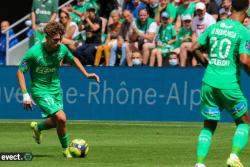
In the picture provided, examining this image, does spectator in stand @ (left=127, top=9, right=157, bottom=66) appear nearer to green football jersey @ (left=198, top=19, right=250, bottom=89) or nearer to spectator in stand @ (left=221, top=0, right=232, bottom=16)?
spectator in stand @ (left=221, top=0, right=232, bottom=16)

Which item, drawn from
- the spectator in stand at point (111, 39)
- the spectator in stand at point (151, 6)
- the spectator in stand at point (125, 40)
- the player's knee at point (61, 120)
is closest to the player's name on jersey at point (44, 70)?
the player's knee at point (61, 120)

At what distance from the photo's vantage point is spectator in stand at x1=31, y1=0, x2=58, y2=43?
26.5 meters

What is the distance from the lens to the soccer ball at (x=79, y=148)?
14.6m

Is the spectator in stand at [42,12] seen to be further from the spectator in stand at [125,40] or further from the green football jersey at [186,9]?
the green football jersey at [186,9]

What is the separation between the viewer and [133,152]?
51.0ft

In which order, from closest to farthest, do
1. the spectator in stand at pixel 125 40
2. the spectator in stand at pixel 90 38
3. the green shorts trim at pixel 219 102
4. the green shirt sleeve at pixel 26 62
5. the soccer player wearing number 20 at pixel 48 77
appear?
the green shorts trim at pixel 219 102 < the soccer player wearing number 20 at pixel 48 77 < the green shirt sleeve at pixel 26 62 < the spectator in stand at pixel 125 40 < the spectator in stand at pixel 90 38

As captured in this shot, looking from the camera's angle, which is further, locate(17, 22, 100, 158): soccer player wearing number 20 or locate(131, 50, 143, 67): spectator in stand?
locate(131, 50, 143, 67): spectator in stand

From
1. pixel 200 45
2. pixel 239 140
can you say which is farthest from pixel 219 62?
pixel 239 140

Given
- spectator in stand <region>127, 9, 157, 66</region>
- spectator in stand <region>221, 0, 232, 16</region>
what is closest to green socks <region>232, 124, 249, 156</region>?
spectator in stand <region>221, 0, 232, 16</region>

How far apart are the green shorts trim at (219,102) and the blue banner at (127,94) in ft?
38.8

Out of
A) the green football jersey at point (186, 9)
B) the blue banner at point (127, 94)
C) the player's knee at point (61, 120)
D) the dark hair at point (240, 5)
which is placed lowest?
the blue banner at point (127, 94)

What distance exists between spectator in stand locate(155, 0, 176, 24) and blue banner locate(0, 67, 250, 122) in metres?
2.09

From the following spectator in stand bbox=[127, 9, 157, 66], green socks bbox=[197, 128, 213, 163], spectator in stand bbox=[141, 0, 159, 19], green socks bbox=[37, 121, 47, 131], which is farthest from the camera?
spectator in stand bbox=[141, 0, 159, 19]

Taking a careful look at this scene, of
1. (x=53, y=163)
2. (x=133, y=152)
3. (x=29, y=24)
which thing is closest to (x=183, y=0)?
(x=29, y=24)
